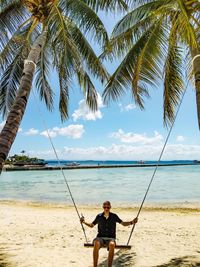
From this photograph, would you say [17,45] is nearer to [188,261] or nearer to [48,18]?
[48,18]

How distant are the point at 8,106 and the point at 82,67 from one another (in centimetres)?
295

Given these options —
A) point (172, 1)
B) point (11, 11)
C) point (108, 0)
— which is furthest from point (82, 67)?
point (172, 1)

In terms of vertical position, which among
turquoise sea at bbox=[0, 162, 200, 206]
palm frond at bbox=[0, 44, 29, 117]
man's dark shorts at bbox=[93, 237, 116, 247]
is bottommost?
turquoise sea at bbox=[0, 162, 200, 206]

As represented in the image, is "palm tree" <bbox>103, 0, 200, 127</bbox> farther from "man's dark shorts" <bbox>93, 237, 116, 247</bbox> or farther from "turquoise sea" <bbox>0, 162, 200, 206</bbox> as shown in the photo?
"turquoise sea" <bbox>0, 162, 200, 206</bbox>

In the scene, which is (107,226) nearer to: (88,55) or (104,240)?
(104,240)

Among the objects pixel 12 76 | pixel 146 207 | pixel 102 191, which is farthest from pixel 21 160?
pixel 12 76

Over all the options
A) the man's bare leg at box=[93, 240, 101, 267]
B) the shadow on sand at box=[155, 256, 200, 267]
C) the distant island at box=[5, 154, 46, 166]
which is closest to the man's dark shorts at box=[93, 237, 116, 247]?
the man's bare leg at box=[93, 240, 101, 267]

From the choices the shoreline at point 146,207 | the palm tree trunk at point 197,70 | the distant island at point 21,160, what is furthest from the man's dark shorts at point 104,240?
the distant island at point 21,160

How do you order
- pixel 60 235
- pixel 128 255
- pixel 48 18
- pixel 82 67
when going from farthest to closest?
pixel 60 235 → pixel 82 67 → pixel 48 18 → pixel 128 255

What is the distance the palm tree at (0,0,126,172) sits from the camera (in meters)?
8.22

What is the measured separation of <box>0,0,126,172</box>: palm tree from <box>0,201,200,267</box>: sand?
326 cm

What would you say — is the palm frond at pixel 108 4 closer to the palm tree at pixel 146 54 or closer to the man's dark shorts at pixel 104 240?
the palm tree at pixel 146 54

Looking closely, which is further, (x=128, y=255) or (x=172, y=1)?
(x=128, y=255)

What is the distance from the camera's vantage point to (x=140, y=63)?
8.31 meters
